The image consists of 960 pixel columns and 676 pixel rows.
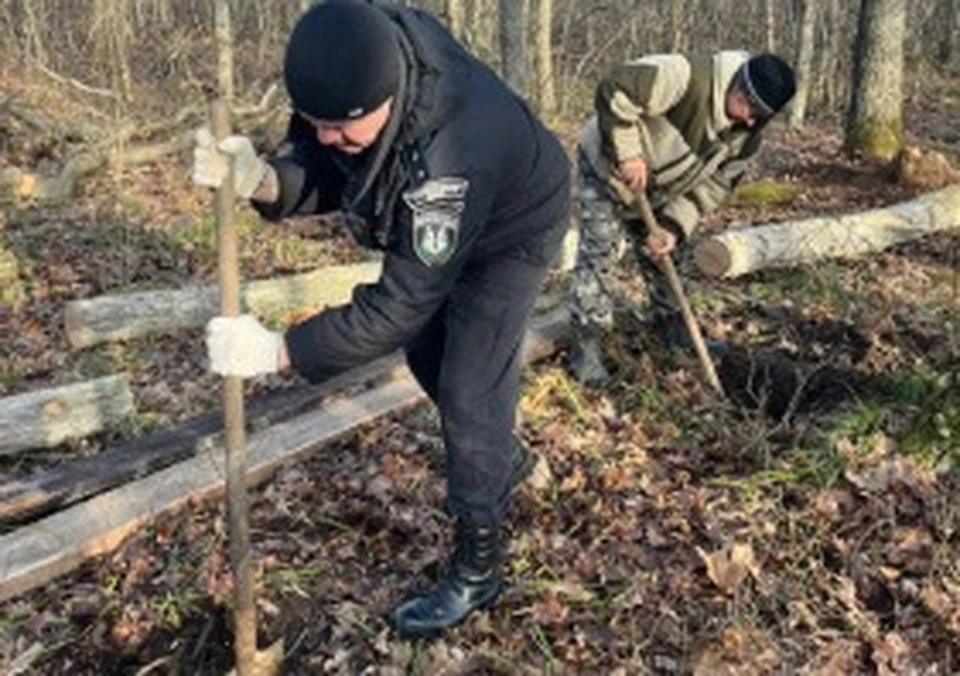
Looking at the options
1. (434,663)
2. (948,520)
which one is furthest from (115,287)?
(948,520)

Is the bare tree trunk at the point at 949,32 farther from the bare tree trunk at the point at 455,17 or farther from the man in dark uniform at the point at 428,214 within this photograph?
the man in dark uniform at the point at 428,214

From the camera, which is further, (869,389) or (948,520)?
(869,389)

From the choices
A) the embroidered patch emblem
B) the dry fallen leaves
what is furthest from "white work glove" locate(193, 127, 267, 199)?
the dry fallen leaves

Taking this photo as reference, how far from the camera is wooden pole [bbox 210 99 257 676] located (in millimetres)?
3162

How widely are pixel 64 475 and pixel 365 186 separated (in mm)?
2579

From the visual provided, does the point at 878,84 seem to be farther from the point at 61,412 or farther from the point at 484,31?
the point at 484,31

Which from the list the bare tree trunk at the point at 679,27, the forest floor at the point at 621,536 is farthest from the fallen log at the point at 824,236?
the bare tree trunk at the point at 679,27

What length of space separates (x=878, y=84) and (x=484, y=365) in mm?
8924

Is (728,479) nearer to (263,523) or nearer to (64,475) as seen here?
(263,523)

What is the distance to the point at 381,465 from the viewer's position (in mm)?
4895

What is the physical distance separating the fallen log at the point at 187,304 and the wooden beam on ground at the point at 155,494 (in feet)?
5.14

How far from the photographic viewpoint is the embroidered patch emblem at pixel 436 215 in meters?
3.00

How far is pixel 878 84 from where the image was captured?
35.8 feet

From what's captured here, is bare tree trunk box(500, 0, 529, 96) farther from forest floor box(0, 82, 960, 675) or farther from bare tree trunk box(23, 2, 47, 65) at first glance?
forest floor box(0, 82, 960, 675)
